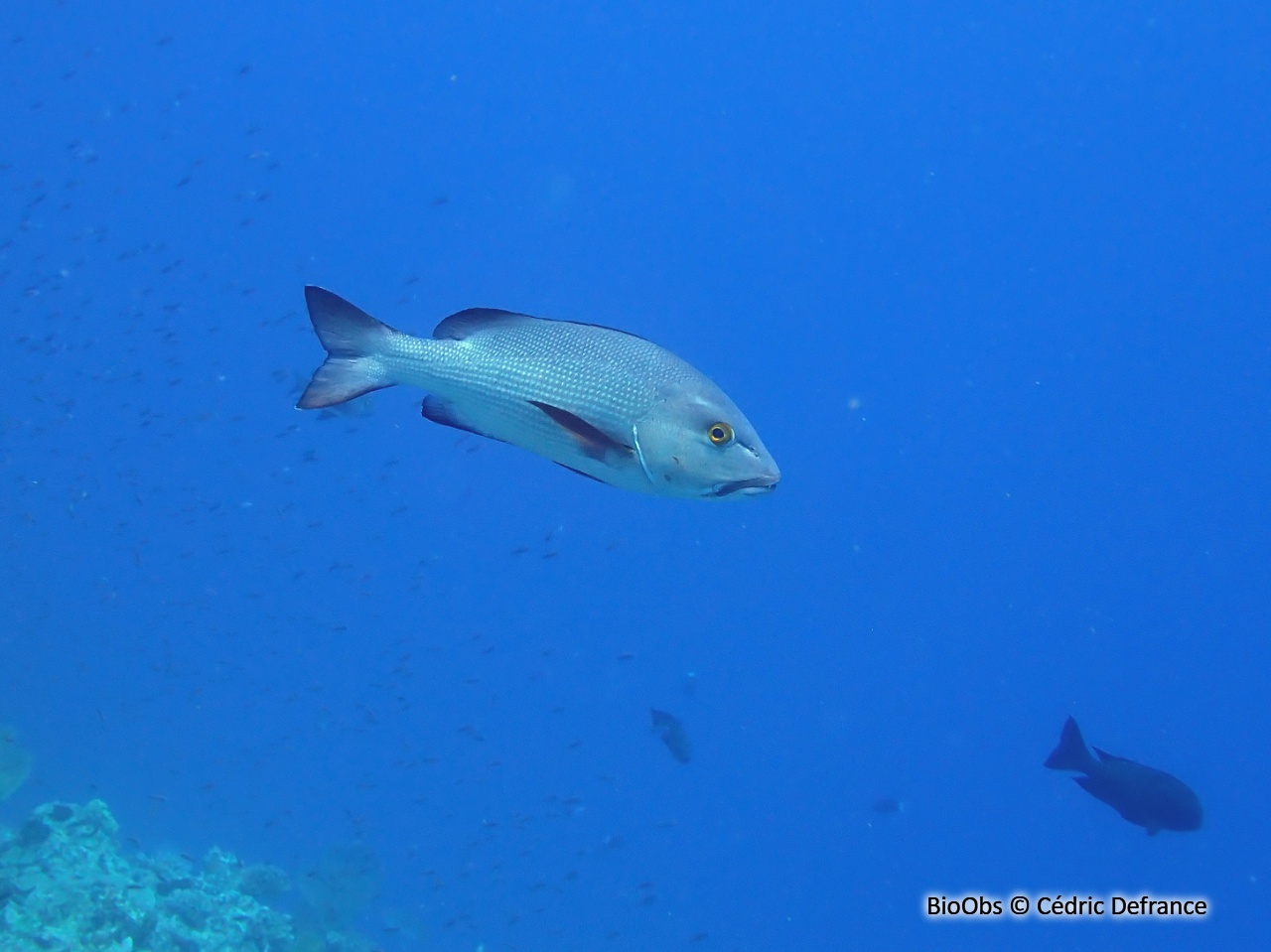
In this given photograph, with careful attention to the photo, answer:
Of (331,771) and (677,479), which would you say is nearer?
(677,479)

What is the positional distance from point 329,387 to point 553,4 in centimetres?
4519

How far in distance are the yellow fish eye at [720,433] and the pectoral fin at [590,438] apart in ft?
0.69

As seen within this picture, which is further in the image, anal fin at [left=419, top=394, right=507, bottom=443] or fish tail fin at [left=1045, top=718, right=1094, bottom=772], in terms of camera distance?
fish tail fin at [left=1045, top=718, right=1094, bottom=772]

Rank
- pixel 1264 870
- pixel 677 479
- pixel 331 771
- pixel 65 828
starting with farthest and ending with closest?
1. pixel 1264 870
2. pixel 331 771
3. pixel 65 828
4. pixel 677 479

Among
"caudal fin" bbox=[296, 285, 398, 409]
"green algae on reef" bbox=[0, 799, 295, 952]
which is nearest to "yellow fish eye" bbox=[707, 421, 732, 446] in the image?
"caudal fin" bbox=[296, 285, 398, 409]

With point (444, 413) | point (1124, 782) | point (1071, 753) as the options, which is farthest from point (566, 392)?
point (1124, 782)

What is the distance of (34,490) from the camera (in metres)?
29.4

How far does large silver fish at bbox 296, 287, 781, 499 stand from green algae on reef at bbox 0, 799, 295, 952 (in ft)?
23.8

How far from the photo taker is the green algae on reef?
761cm

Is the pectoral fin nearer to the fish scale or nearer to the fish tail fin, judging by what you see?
the fish scale

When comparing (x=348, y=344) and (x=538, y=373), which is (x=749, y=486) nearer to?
(x=538, y=373)

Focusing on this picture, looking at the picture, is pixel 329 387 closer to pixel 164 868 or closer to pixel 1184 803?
pixel 1184 803

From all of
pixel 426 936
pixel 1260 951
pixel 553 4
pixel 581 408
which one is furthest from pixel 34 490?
pixel 1260 951

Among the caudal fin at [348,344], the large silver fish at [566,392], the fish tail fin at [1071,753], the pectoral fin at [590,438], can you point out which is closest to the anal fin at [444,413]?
the large silver fish at [566,392]
